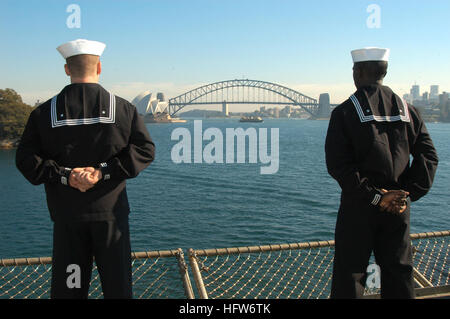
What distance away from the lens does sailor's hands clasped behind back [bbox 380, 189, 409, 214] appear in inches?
110

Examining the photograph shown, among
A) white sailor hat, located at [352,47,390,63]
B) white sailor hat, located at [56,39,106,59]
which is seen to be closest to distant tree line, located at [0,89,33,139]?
white sailor hat, located at [56,39,106,59]

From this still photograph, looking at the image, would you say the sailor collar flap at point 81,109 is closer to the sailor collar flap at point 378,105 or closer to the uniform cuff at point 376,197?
the sailor collar flap at point 378,105

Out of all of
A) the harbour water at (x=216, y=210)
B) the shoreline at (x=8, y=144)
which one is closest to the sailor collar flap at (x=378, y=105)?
the harbour water at (x=216, y=210)

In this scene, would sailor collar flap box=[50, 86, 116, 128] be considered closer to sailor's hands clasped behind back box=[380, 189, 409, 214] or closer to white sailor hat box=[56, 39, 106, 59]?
white sailor hat box=[56, 39, 106, 59]

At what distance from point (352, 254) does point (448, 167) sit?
48051 millimetres

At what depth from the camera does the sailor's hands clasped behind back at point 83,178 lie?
2646 mm

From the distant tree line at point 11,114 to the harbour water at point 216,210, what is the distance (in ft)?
113

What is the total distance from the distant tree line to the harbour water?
34540 mm

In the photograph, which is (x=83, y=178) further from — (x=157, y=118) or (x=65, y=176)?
(x=157, y=118)

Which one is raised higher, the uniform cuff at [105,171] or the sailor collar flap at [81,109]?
the sailor collar flap at [81,109]

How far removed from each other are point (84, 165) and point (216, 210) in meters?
24.1

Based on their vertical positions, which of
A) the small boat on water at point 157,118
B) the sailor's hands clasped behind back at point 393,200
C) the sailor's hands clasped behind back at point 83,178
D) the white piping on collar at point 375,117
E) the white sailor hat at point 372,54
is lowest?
the sailor's hands clasped behind back at point 393,200

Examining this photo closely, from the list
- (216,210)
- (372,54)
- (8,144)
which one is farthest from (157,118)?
(372,54)

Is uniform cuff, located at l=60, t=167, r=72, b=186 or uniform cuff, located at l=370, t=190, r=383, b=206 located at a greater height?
uniform cuff, located at l=60, t=167, r=72, b=186
